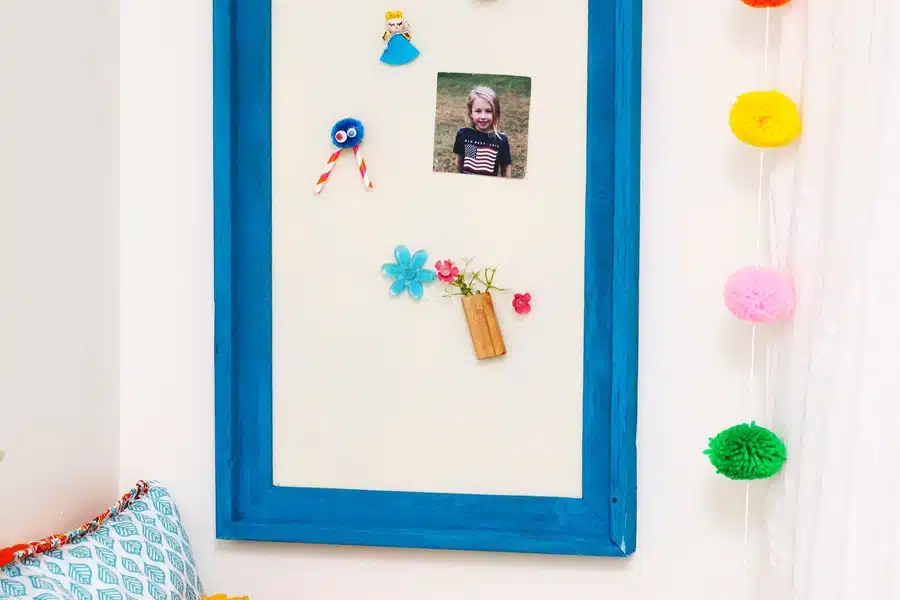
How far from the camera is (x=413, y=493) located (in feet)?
4.37

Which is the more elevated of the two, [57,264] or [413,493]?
[57,264]

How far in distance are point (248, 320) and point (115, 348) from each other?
229mm

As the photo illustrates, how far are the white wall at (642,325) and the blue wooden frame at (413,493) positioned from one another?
5cm

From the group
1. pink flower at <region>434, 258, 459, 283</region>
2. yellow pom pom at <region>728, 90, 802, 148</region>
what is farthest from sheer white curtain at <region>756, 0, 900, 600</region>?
pink flower at <region>434, 258, 459, 283</region>

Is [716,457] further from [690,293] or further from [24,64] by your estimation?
[24,64]

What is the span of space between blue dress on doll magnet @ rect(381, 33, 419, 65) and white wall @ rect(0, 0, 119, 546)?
448 millimetres

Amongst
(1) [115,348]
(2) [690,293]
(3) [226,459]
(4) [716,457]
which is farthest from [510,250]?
(1) [115,348]

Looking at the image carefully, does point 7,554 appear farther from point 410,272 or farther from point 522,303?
point 522,303

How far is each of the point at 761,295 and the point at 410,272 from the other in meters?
0.50

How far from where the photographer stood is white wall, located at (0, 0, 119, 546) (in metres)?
1.12

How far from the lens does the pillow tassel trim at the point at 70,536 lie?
1.04m

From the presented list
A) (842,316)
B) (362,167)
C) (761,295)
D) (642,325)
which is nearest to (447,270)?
(362,167)

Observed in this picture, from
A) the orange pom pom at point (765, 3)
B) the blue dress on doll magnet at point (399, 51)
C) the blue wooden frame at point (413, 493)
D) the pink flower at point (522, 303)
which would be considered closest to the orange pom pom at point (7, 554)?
the blue wooden frame at point (413, 493)

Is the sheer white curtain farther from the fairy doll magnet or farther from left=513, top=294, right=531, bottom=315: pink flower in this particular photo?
the fairy doll magnet
